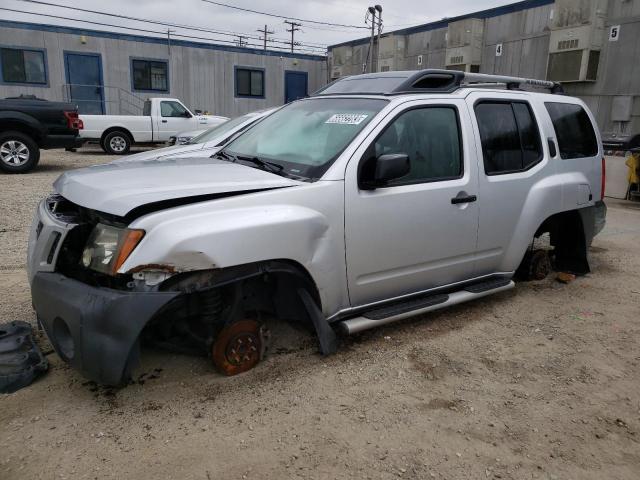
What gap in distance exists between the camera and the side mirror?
3242 mm

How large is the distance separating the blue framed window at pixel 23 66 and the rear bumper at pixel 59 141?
13.3m

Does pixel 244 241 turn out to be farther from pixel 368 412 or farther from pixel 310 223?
pixel 368 412

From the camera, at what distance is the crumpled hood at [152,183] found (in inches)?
110

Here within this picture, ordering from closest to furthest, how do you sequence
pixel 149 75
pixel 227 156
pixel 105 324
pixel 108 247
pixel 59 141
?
pixel 105 324
pixel 108 247
pixel 227 156
pixel 59 141
pixel 149 75

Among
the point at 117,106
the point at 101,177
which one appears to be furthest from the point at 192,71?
the point at 101,177

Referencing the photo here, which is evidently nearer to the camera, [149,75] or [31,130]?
[31,130]

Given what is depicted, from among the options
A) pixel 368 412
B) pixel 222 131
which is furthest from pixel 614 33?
pixel 368 412

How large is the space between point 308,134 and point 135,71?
23.9 meters

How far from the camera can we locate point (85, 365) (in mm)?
2717

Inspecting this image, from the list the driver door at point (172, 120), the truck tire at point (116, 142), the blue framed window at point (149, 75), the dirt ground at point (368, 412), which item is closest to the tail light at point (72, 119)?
the truck tire at point (116, 142)

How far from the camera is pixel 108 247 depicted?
110 inches

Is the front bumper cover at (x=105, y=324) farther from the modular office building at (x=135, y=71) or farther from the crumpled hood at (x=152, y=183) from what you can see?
the modular office building at (x=135, y=71)

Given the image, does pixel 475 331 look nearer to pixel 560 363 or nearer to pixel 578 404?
pixel 560 363

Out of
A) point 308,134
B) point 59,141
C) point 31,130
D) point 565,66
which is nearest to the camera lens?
point 308,134
